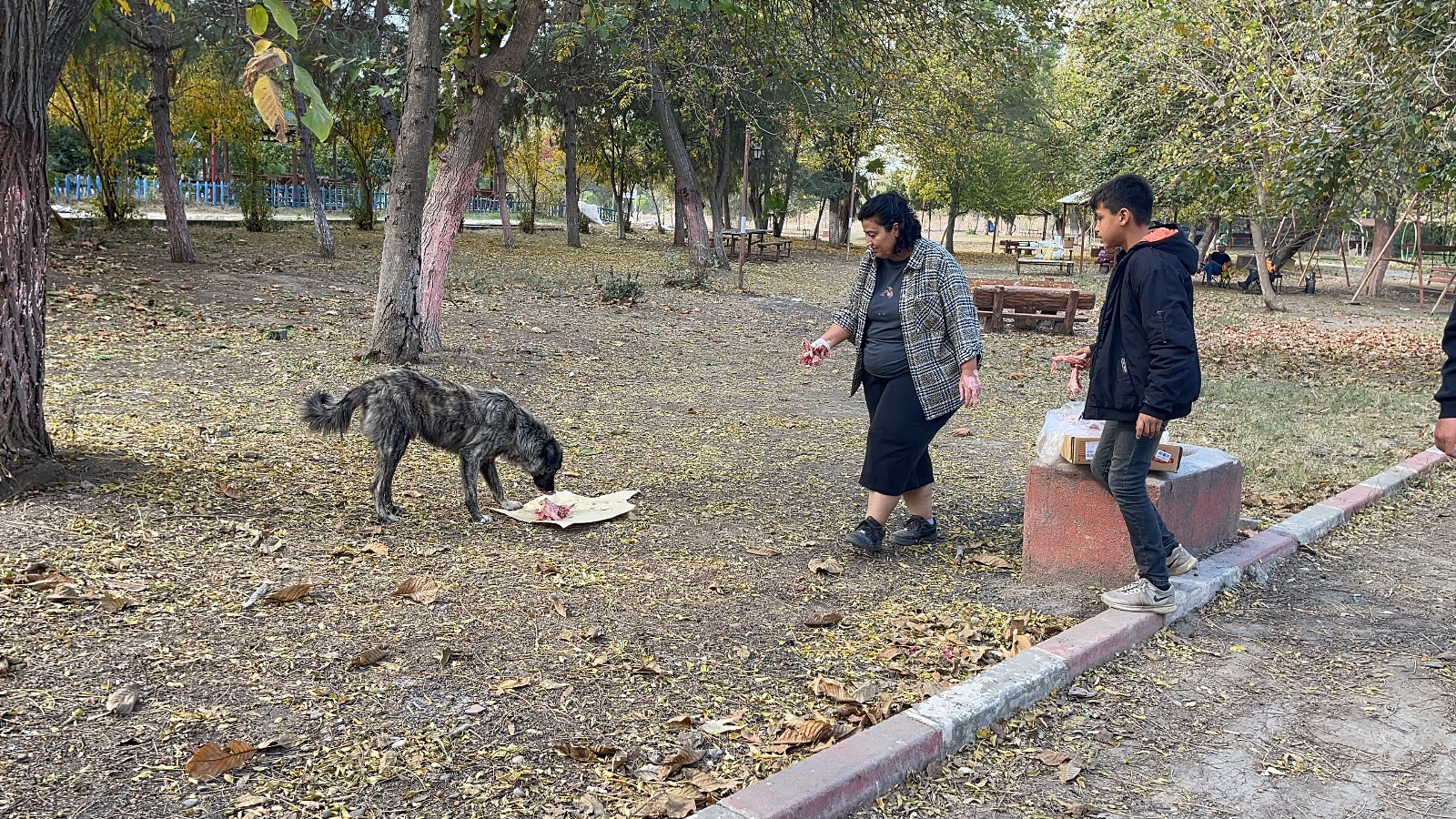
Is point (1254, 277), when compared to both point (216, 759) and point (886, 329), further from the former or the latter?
point (216, 759)

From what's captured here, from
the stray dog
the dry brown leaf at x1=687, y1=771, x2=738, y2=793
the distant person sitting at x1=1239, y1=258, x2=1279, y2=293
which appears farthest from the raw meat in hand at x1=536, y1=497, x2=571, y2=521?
the distant person sitting at x1=1239, y1=258, x2=1279, y2=293

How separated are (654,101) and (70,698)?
1978 cm

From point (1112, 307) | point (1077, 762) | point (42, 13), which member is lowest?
point (1077, 762)

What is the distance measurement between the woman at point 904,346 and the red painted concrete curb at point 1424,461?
15.3ft

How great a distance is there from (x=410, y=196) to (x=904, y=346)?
6.00 meters

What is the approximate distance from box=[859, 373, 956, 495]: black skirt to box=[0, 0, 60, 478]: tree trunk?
431 cm

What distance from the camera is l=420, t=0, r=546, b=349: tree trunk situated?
32.9 feet

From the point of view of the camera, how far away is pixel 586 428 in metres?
8.66

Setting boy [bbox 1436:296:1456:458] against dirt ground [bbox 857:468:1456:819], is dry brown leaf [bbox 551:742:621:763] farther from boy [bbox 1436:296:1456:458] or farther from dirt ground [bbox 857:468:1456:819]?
boy [bbox 1436:296:1456:458]

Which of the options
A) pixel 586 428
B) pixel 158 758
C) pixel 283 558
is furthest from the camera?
pixel 586 428

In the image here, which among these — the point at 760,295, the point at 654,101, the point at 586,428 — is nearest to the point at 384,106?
the point at 654,101

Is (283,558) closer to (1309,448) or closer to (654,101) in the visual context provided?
(1309,448)

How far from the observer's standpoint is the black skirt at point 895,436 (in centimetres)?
550

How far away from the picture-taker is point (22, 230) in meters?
5.44
